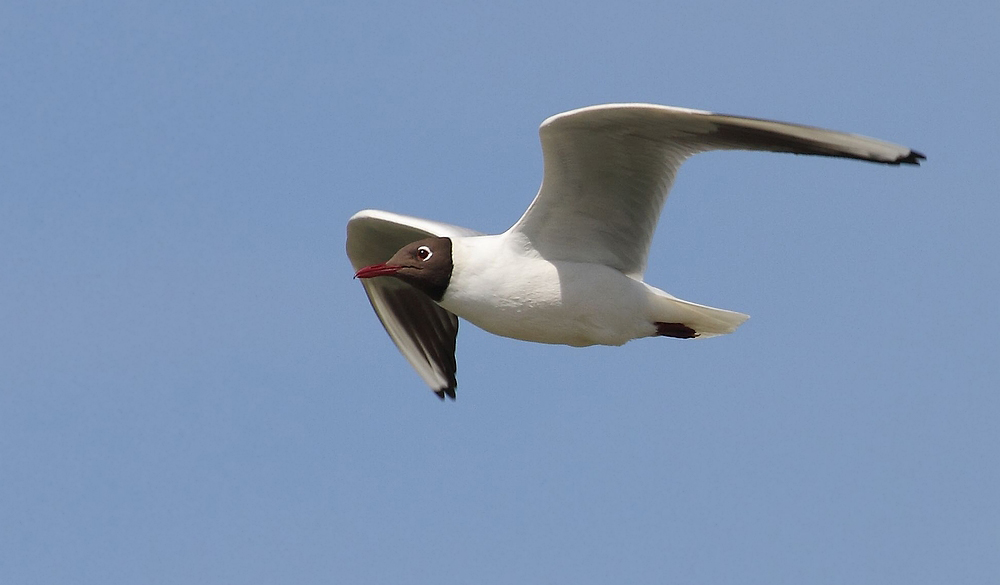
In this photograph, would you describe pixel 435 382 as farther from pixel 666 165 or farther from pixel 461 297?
pixel 666 165

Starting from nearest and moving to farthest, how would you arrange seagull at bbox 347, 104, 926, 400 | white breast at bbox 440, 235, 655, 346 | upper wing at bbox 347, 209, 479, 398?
1. seagull at bbox 347, 104, 926, 400
2. white breast at bbox 440, 235, 655, 346
3. upper wing at bbox 347, 209, 479, 398

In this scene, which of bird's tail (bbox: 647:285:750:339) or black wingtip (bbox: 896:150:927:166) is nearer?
black wingtip (bbox: 896:150:927:166)

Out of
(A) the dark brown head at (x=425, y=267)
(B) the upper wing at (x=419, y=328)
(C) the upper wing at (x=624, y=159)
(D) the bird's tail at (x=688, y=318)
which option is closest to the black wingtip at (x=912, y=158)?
(C) the upper wing at (x=624, y=159)

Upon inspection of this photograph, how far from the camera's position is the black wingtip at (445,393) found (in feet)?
40.4

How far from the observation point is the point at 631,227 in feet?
32.0

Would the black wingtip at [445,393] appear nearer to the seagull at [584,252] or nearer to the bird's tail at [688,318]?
the seagull at [584,252]

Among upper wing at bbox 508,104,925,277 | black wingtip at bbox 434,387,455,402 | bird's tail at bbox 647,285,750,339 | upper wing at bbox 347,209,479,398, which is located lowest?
black wingtip at bbox 434,387,455,402

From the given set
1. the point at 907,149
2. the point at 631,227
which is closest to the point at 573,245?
the point at 631,227

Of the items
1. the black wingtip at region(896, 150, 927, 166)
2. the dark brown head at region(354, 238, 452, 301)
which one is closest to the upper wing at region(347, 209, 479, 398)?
the dark brown head at region(354, 238, 452, 301)

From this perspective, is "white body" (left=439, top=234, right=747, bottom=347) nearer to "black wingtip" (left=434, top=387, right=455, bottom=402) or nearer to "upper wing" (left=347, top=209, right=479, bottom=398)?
"upper wing" (left=347, top=209, right=479, bottom=398)

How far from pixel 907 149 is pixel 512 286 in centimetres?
288

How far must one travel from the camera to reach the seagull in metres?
8.96

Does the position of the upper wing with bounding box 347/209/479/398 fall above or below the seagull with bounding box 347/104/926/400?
below

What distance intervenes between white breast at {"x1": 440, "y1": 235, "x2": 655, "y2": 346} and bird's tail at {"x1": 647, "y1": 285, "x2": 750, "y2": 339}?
0.30 ft
